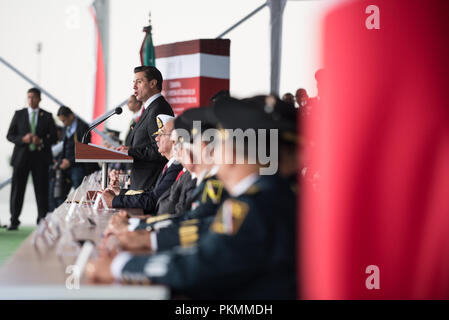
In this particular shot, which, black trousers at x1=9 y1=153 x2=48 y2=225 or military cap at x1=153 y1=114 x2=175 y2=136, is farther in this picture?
black trousers at x1=9 y1=153 x2=48 y2=225

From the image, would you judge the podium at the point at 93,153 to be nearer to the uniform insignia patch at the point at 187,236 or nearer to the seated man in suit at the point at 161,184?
the seated man in suit at the point at 161,184

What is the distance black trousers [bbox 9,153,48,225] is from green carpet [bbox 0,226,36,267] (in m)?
0.15

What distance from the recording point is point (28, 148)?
20.9 ft

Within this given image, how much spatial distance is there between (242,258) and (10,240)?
499 centimetres

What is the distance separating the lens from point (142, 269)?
4.40 feet

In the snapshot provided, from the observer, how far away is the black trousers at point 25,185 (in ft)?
20.8

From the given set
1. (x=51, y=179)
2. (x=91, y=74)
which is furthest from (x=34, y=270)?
(x=91, y=74)

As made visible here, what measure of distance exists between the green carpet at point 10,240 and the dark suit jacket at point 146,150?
164 cm

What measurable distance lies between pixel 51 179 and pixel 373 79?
6.40 metres

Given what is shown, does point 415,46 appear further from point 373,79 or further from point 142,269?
point 142,269

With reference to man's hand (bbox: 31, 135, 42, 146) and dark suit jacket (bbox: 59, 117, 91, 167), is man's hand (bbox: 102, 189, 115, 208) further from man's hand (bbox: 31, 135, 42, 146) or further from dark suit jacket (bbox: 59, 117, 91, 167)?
dark suit jacket (bbox: 59, 117, 91, 167)

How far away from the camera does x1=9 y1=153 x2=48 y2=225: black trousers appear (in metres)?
6.34

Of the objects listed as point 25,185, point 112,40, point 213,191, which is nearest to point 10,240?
point 25,185

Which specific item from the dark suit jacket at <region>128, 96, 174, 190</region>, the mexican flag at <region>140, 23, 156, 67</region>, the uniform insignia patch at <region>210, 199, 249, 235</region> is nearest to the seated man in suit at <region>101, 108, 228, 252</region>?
the uniform insignia patch at <region>210, 199, 249, 235</region>
